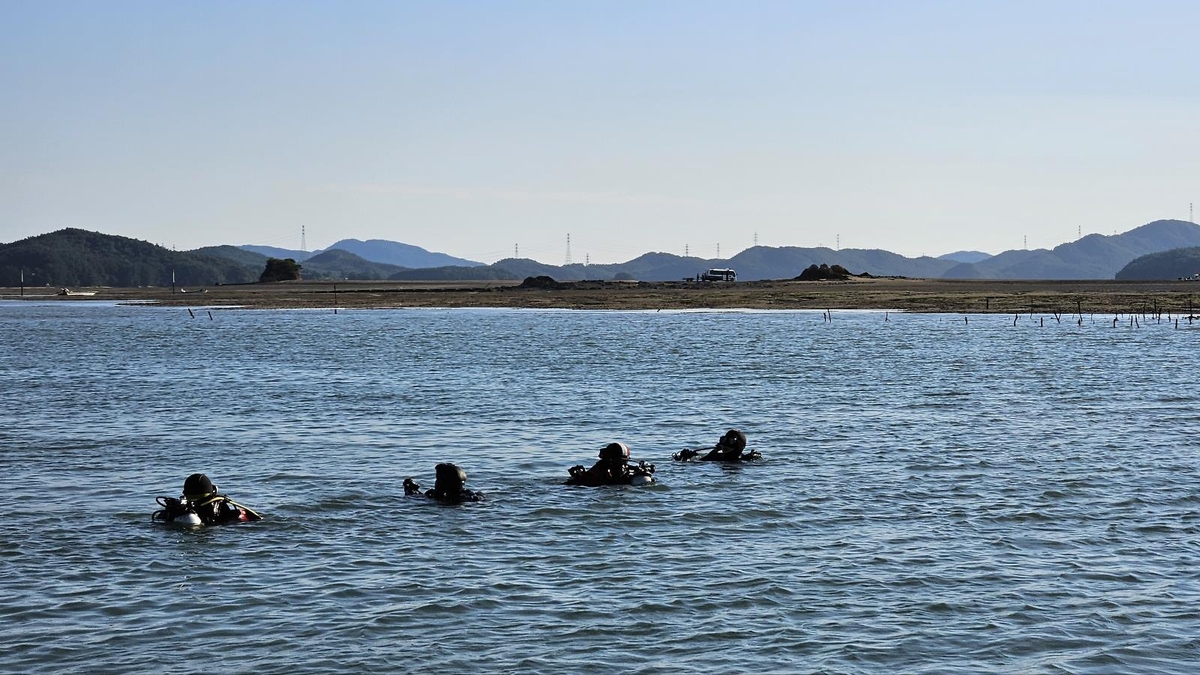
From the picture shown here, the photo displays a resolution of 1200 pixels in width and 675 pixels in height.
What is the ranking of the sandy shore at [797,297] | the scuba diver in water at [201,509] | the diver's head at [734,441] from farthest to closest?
the sandy shore at [797,297], the diver's head at [734,441], the scuba diver in water at [201,509]

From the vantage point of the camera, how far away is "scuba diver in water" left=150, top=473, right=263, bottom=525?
24312 mm

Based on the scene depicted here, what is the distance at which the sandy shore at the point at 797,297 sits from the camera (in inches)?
5108

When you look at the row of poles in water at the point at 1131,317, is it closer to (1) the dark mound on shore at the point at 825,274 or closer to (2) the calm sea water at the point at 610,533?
(2) the calm sea water at the point at 610,533

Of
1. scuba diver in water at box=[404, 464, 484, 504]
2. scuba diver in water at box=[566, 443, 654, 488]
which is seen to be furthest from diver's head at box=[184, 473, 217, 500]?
scuba diver in water at box=[566, 443, 654, 488]

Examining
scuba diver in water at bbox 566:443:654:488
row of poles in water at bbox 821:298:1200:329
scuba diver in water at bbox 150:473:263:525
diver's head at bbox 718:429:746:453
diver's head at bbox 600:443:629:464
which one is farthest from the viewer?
row of poles in water at bbox 821:298:1200:329


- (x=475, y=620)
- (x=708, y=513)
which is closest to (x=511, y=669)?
(x=475, y=620)

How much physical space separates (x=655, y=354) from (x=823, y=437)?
38334mm

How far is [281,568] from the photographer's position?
69.6 feet

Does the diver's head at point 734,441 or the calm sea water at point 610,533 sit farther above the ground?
the diver's head at point 734,441

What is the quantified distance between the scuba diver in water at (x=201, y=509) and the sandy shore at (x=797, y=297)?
103 m

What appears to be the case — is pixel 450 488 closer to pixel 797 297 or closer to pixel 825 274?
pixel 797 297

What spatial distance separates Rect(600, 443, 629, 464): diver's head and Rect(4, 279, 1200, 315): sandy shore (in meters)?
95.7

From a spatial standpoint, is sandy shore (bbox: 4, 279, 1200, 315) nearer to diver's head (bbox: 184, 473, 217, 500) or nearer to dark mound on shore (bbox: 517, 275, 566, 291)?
dark mound on shore (bbox: 517, 275, 566, 291)

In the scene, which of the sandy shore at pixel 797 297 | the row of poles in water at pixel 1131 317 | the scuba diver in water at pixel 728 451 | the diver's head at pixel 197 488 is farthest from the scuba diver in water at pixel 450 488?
the sandy shore at pixel 797 297
